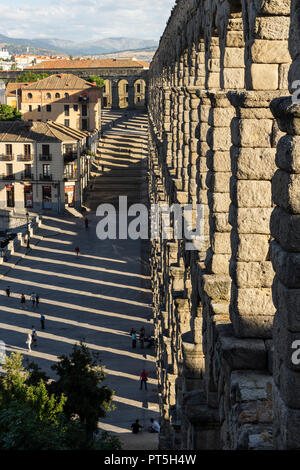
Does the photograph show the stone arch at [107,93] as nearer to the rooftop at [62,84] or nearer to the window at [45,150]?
the rooftop at [62,84]

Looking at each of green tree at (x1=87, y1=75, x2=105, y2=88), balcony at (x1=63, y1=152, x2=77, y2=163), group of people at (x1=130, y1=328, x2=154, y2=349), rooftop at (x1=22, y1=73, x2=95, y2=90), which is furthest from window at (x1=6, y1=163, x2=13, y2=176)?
green tree at (x1=87, y1=75, x2=105, y2=88)

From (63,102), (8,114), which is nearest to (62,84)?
(63,102)

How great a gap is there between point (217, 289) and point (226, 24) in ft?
12.9

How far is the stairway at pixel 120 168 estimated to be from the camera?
6738cm

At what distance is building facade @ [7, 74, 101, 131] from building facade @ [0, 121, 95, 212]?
69.9ft

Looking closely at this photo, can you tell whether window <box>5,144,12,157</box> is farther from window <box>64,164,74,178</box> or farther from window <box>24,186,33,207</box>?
window <box>64,164,74,178</box>

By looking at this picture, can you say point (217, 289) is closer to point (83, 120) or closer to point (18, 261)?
point (18, 261)

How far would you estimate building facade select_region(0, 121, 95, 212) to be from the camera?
60688mm

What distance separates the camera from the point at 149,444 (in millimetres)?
22438

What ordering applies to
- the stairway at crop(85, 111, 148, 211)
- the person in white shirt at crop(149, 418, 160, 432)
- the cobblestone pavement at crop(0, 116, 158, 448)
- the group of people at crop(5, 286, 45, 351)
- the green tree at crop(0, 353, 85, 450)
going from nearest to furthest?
the green tree at crop(0, 353, 85, 450), the person in white shirt at crop(149, 418, 160, 432), the cobblestone pavement at crop(0, 116, 158, 448), the group of people at crop(5, 286, 45, 351), the stairway at crop(85, 111, 148, 211)

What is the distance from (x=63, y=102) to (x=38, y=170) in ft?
78.3

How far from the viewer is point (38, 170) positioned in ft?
201

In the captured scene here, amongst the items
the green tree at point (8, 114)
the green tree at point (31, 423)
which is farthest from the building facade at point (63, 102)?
the green tree at point (31, 423)

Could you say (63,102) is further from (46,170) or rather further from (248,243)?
(248,243)
